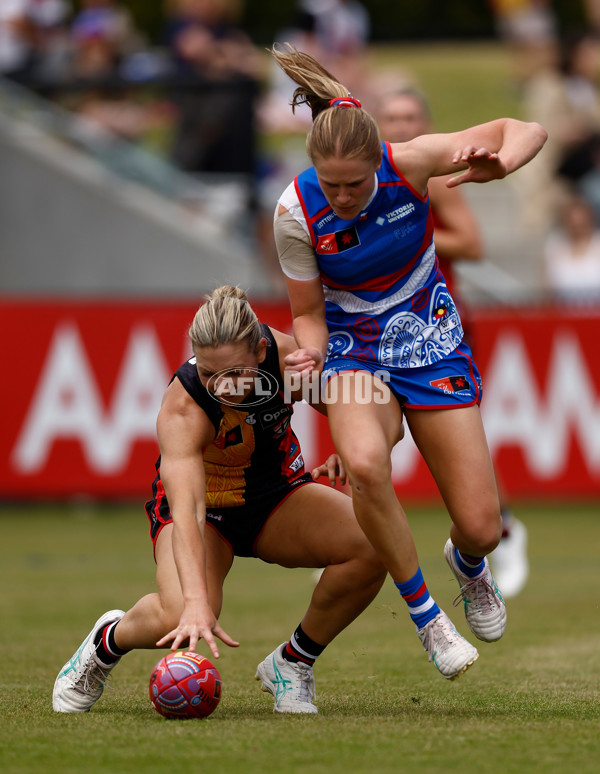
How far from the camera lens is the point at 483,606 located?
554 centimetres

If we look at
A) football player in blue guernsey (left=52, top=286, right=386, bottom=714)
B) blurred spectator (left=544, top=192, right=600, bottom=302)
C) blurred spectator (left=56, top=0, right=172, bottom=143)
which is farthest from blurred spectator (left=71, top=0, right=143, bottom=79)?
football player in blue guernsey (left=52, top=286, right=386, bottom=714)

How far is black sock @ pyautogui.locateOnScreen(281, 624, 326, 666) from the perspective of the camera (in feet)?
17.1

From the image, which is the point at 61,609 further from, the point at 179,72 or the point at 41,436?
the point at 179,72

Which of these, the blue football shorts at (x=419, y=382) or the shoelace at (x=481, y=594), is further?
the shoelace at (x=481, y=594)

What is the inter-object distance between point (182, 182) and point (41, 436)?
3933mm

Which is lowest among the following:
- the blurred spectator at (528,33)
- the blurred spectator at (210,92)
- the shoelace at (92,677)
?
the shoelace at (92,677)

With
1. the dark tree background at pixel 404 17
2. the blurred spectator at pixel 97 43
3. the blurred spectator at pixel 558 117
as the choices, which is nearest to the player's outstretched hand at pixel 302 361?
the blurred spectator at pixel 97 43

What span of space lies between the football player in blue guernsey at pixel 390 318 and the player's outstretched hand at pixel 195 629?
0.73 metres

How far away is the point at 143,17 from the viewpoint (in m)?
29.4

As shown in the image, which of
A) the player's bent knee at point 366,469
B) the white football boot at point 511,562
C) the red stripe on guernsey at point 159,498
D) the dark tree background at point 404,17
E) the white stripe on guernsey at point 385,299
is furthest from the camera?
the dark tree background at point 404,17

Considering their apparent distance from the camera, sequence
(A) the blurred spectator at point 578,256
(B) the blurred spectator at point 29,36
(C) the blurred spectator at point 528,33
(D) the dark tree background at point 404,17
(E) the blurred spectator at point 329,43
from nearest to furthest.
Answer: (A) the blurred spectator at point 578,256 → (B) the blurred spectator at point 29,36 → (E) the blurred spectator at point 329,43 → (C) the blurred spectator at point 528,33 → (D) the dark tree background at point 404,17

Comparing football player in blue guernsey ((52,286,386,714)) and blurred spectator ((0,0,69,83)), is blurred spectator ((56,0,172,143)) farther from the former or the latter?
football player in blue guernsey ((52,286,386,714))

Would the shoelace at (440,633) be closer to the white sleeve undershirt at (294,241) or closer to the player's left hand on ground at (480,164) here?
the white sleeve undershirt at (294,241)

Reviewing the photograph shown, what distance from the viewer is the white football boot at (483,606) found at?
5.50 meters
